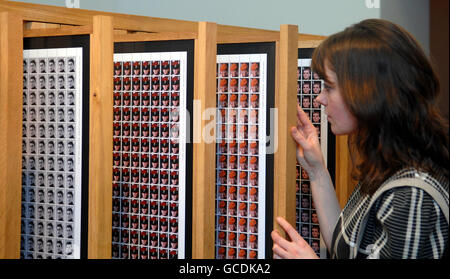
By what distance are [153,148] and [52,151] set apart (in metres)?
0.24

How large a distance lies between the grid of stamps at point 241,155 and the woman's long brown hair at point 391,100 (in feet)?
0.72

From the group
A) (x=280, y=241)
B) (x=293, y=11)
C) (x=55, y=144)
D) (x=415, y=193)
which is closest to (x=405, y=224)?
(x=415, y=193)

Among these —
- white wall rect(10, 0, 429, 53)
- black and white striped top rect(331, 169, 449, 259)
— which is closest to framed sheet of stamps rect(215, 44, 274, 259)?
black and white striped top rect(331, 169, 449, 259)

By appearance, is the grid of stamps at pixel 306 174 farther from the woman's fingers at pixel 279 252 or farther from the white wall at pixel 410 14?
the white wall at pixel 410 14

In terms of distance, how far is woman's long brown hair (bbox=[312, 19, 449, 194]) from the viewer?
1.40 m

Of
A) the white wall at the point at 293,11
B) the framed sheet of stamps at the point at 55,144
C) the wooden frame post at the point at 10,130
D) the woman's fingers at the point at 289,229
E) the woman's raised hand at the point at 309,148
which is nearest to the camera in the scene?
the wooden frame post at the point at 10,130

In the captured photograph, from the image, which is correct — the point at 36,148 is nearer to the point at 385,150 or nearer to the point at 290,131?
the point at 290,131

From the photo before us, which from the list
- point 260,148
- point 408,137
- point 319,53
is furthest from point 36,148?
point 408,137

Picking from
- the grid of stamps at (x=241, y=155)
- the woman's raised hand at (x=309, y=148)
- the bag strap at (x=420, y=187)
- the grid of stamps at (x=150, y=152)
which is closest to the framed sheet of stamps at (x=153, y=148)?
the grid of stamps at (x=150, y=152)

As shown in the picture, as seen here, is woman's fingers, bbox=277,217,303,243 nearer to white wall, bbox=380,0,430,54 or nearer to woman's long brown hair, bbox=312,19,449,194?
woman's long brown hair, bbox=312,19,449,194

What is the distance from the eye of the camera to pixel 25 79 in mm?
1436

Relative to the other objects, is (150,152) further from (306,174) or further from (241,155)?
(306,174)

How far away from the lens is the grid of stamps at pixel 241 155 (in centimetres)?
153

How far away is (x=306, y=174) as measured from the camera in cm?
188
